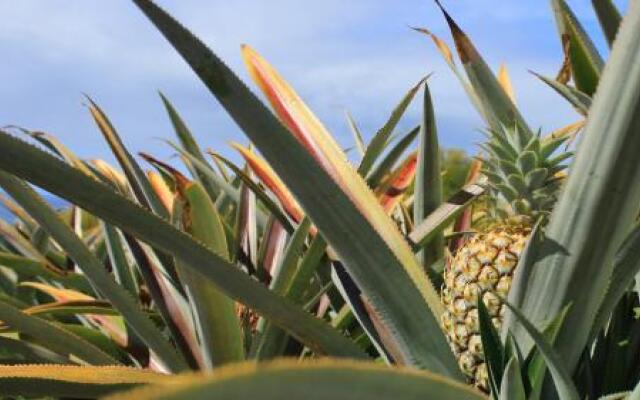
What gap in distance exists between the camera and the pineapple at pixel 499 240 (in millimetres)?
925

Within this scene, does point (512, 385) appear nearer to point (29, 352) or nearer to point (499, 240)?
point (499, 240)

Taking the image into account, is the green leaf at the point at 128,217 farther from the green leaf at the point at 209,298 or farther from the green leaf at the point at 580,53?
the green leaf at the point at 580,53

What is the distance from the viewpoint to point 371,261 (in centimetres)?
70

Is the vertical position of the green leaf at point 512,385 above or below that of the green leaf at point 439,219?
below

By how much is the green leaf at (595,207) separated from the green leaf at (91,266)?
588mm

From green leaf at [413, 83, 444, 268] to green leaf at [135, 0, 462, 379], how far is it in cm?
57

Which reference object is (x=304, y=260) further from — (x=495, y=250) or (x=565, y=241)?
(x=565, y=241)

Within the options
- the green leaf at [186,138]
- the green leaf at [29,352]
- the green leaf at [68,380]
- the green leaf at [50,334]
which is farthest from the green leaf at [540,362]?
the green leaf at [186,138]

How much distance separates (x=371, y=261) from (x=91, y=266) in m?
0.52

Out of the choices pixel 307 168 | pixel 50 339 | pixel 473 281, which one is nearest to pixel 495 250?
pixel 473 281

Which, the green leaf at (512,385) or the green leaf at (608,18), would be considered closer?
the green leaf at (512,385)

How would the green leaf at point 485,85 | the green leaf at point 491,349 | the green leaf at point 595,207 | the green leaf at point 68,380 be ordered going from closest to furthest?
the green leaf at point 595,207
the green leaf at point 491,349
the green leaf at point 68,380
the green leaf at point 485,85

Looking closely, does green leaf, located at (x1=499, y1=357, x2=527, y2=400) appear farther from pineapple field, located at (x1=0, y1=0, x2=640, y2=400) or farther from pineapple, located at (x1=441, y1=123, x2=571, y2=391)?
pineapple, located at (x1=441, y1=123, x2=571, y2=391)

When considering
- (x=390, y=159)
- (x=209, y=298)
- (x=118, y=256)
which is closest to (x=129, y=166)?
(x=118, y=256)
